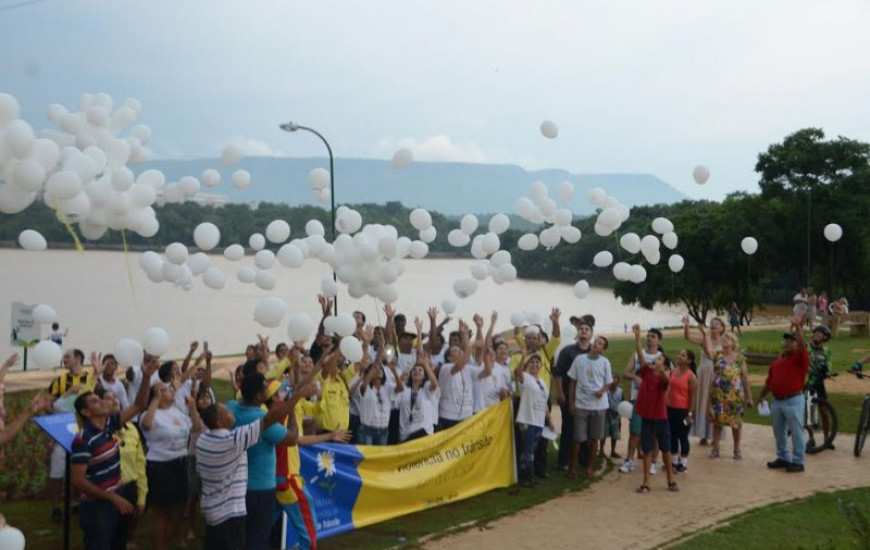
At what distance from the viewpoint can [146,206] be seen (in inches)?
288

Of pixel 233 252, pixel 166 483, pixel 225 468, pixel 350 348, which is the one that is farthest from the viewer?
pixel 233 252

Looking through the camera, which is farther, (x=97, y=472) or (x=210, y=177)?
(x=210, y=177)

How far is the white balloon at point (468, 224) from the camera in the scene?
34.4 ft

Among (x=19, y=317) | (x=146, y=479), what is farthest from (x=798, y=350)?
(x=19, y=317)

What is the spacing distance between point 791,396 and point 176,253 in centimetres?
630

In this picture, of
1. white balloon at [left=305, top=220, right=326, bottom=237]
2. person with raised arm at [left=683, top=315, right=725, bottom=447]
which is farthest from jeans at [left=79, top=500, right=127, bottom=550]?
person with raised arm at [left=683, top=315, right=725, bottom=447]

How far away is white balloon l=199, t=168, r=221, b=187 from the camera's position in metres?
9.02

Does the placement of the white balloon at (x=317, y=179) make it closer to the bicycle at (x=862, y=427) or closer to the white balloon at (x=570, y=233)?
the white balloon at (x=570, y=233)

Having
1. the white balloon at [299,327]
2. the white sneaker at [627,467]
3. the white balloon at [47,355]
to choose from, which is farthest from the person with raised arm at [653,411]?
the white balloon at [47,355]

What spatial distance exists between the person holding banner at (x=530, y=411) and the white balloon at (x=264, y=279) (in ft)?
8.79

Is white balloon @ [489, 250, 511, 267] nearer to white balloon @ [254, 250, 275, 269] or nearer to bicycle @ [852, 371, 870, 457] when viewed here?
white balloon @ [254, 250, 275, 269]

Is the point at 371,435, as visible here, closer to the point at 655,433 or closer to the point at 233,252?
the point at 655,433

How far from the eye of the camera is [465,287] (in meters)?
9.84

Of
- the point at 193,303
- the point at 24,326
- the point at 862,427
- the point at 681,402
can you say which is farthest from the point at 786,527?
the point at 193,303
